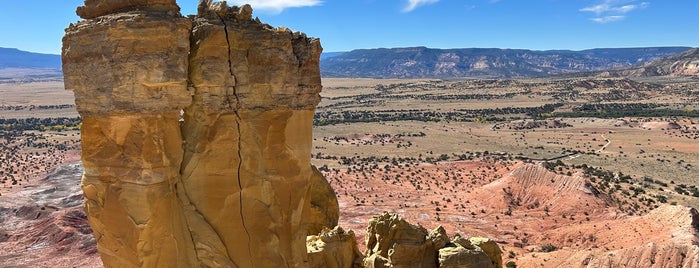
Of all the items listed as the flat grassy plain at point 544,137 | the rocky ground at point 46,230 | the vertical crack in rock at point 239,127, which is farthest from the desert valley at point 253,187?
the flat grassy plain at point 544,137

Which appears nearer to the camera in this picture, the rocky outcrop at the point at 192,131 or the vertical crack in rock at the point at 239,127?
the rocky outcrop at the point at 192,131

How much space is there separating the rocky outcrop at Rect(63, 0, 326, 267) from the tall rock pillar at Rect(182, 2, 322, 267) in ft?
0.07

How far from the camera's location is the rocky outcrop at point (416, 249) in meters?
15.5

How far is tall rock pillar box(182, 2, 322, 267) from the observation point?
1028 cm

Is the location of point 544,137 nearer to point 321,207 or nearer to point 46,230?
point 46,230

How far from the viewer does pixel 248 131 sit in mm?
10797

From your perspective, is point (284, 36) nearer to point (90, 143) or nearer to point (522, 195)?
point (90, 143)

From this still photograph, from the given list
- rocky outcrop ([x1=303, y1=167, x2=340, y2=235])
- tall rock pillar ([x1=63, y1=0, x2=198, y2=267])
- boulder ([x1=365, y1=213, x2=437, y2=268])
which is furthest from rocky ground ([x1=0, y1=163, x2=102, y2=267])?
tall rock pillar ([x1=63, y1=0, x2=198, y2=267])

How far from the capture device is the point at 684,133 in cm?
8306

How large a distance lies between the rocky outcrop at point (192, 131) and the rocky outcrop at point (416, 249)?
4.55m

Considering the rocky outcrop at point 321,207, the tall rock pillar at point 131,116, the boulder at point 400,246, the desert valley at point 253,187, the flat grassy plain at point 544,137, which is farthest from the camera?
the flat grassy plain at point 544,137

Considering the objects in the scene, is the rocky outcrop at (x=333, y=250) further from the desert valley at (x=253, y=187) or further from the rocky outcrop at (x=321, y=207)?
the rocky outcrop at (x=321, y=207)

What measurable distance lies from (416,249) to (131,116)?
9.44 m

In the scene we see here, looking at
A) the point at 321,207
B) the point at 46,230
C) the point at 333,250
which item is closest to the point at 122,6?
the point at 333,250
